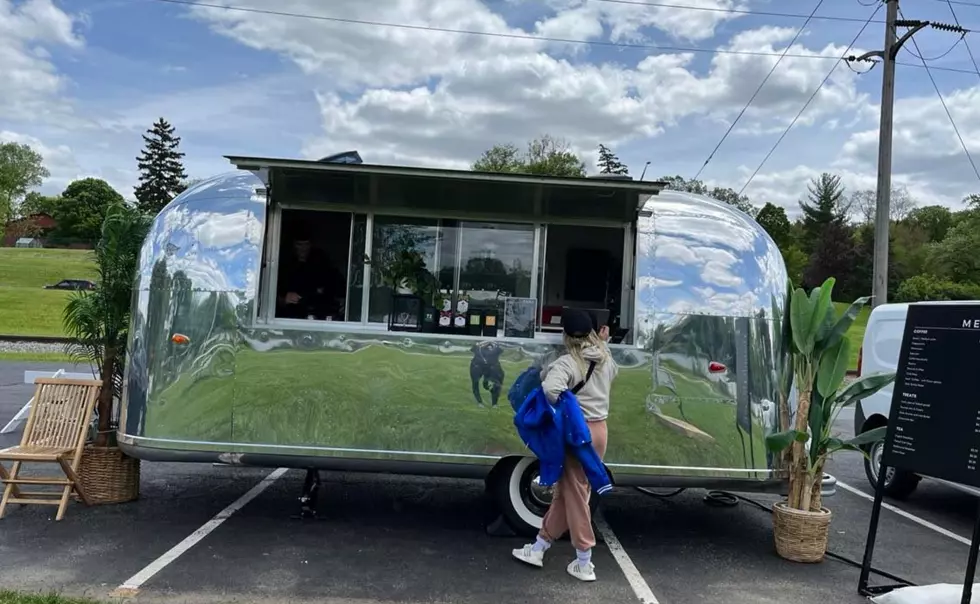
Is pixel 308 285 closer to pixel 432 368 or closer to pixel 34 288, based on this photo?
pixel 432 368

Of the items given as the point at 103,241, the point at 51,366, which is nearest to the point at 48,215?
the point at 51,366

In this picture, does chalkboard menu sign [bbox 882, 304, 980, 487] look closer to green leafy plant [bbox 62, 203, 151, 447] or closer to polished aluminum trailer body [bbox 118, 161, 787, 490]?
polished aluminum trailer body [bbox 118, 161, 787, 490]

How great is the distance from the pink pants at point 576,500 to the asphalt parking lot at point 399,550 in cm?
32

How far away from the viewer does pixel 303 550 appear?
5359mm

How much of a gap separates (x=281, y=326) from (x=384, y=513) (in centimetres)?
199

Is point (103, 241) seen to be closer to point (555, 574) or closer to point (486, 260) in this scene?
point (486, 260)

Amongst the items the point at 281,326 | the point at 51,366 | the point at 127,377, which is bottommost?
the point at 51,366

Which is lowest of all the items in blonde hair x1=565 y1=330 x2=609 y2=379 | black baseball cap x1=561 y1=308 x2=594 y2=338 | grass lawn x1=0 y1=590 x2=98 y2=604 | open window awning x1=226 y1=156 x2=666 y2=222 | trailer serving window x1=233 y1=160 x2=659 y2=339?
grass lawn x1=0 y1=590 x2=98 y2=604

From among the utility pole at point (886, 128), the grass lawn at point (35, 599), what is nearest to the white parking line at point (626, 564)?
the grass lawn at point (35, 599)

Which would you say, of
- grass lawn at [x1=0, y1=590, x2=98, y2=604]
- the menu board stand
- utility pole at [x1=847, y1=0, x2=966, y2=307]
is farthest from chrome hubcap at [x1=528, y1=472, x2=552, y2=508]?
utility pole at [x1=847, y1=0, x2=966, y2=307]

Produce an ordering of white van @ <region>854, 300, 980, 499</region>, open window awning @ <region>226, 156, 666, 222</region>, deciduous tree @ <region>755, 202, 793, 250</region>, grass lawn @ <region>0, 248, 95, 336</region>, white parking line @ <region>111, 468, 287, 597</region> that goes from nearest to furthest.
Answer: white parking line @ <region>111, 468, 287, 597</region>, open window awning @ <region>226, 156, 666, 222</region>, white van @ <region>854, 300, 980, 499</region>, grass lawn @ <region>0, 248, 95, 336</region>, deciduous tree @ <region>755, 202, 793, 250</region>

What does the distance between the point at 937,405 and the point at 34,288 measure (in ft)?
146

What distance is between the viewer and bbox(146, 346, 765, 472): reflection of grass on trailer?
545 cm

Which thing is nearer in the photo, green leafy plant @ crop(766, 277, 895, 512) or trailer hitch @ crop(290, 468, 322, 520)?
green leafy plant @ crop(766, 277, 895, 512)
